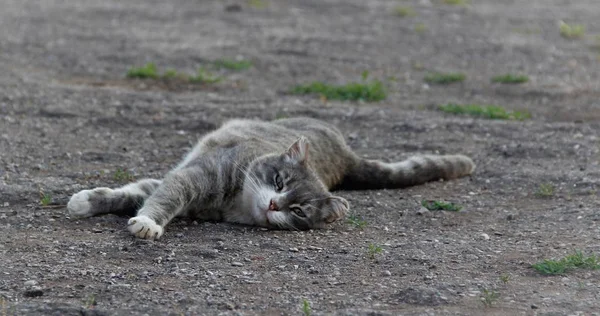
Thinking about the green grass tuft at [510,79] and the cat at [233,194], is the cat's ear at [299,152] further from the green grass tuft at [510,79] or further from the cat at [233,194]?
the green grass tuft at [510,79]

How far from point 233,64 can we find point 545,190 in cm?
564

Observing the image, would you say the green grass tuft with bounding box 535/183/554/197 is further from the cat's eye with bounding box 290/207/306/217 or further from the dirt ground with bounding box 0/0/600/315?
the cat's eye with bounding box 290/207/306/217

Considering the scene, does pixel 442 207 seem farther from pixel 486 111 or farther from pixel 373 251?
pixel 486 111

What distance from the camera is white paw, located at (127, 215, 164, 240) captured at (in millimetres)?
5953

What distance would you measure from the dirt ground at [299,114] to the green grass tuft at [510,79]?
188 millimetres

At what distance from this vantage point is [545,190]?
7.79 m

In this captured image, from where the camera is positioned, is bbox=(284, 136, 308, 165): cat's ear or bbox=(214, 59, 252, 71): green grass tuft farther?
bbox=(214, 59, 252, 71): green grass tuft

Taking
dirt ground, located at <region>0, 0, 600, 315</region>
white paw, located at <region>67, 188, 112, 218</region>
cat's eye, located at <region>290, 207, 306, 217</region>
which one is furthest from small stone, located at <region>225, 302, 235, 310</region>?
white paw, located at <region>67, 188, 112, 218</region>

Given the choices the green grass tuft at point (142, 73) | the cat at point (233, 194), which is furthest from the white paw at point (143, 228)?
the green grass tuft at point (142, 73)

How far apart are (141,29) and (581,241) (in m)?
9.84

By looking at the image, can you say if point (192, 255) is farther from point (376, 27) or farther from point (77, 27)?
point (376, 27)

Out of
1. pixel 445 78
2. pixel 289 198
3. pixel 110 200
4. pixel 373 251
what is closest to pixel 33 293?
pixel 110 200

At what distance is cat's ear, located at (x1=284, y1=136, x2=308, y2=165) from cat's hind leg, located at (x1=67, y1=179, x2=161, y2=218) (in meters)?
1.03

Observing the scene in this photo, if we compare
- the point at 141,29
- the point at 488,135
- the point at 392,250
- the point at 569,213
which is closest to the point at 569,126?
the point at 488,135
